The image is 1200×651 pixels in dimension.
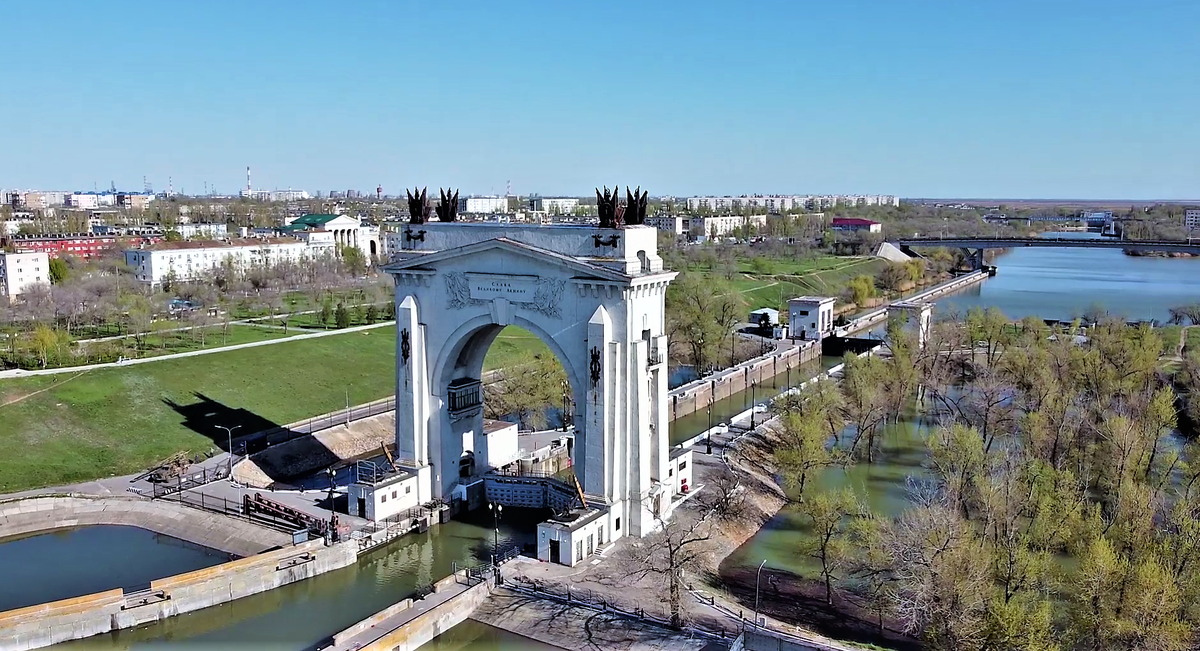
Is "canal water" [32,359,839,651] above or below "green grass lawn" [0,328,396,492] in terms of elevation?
below

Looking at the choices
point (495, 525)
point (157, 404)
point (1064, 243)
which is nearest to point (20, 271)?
point (157, 404)

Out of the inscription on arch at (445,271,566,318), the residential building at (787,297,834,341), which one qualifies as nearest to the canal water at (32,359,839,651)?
the inscription on arch at (445,271,566,318)

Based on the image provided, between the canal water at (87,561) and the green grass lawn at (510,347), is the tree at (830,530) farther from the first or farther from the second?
the green grass lawn at (510,347)

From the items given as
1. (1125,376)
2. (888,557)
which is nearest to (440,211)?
(888,557)

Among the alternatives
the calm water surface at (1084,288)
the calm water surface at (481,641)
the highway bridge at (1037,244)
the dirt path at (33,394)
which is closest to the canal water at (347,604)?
the calm water surface at (481,641)

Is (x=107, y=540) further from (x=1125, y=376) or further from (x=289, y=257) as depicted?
(x=289, y=257)

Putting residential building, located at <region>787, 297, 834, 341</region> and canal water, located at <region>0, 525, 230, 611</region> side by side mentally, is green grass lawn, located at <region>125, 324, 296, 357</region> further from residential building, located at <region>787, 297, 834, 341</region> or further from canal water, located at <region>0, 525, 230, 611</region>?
residential building, located at <region>787, 297, 834, 341</region>
